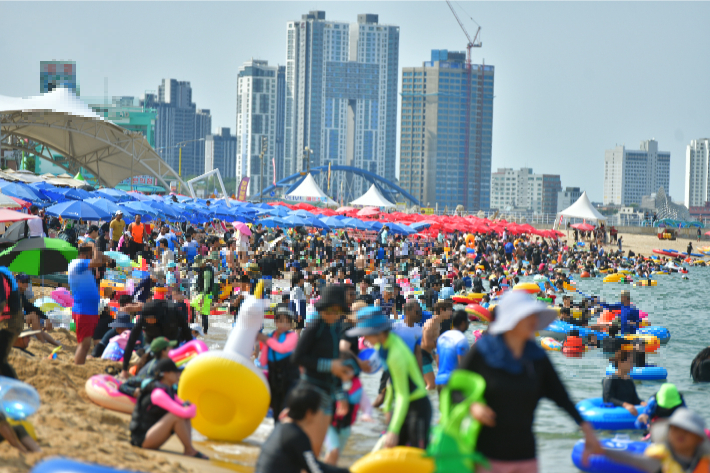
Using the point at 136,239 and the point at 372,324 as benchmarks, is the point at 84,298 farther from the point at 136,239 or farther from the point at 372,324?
the point at 136,239

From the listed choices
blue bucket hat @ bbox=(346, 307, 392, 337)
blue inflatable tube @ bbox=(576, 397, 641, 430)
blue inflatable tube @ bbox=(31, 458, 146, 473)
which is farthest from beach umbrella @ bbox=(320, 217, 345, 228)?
blue inflatable tube @ bbox=(31, 458, 146, 473)

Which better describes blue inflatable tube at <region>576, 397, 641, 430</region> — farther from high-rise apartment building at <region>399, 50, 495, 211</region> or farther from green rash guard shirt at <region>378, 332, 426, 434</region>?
high-rise apartment building at <region>399, 50, 495, 211</region>

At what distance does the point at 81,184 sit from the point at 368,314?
26.5 metres

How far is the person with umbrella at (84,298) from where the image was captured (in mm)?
8680

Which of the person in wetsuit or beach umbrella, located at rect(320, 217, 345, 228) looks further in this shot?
beach umbrella, located at rect(320, 217, 345, 228)

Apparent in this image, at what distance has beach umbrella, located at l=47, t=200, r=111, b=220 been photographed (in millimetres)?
18359

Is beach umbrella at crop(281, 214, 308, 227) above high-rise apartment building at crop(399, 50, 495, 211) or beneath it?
beneath

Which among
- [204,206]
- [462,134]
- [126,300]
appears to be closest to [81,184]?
[204,206]

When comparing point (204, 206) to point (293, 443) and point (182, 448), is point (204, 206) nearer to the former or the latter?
point (182, 448)

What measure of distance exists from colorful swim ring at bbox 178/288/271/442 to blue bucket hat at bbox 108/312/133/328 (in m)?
3.03

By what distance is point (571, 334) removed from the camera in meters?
15.1

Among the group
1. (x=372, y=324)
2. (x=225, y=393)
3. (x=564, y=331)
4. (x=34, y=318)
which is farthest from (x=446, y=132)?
(x=372, y=324)

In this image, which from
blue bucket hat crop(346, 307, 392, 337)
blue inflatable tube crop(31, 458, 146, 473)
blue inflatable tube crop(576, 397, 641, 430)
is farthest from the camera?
blue inflatable tube crop(576, 397, 641, 430)

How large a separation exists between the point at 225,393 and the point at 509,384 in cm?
339
